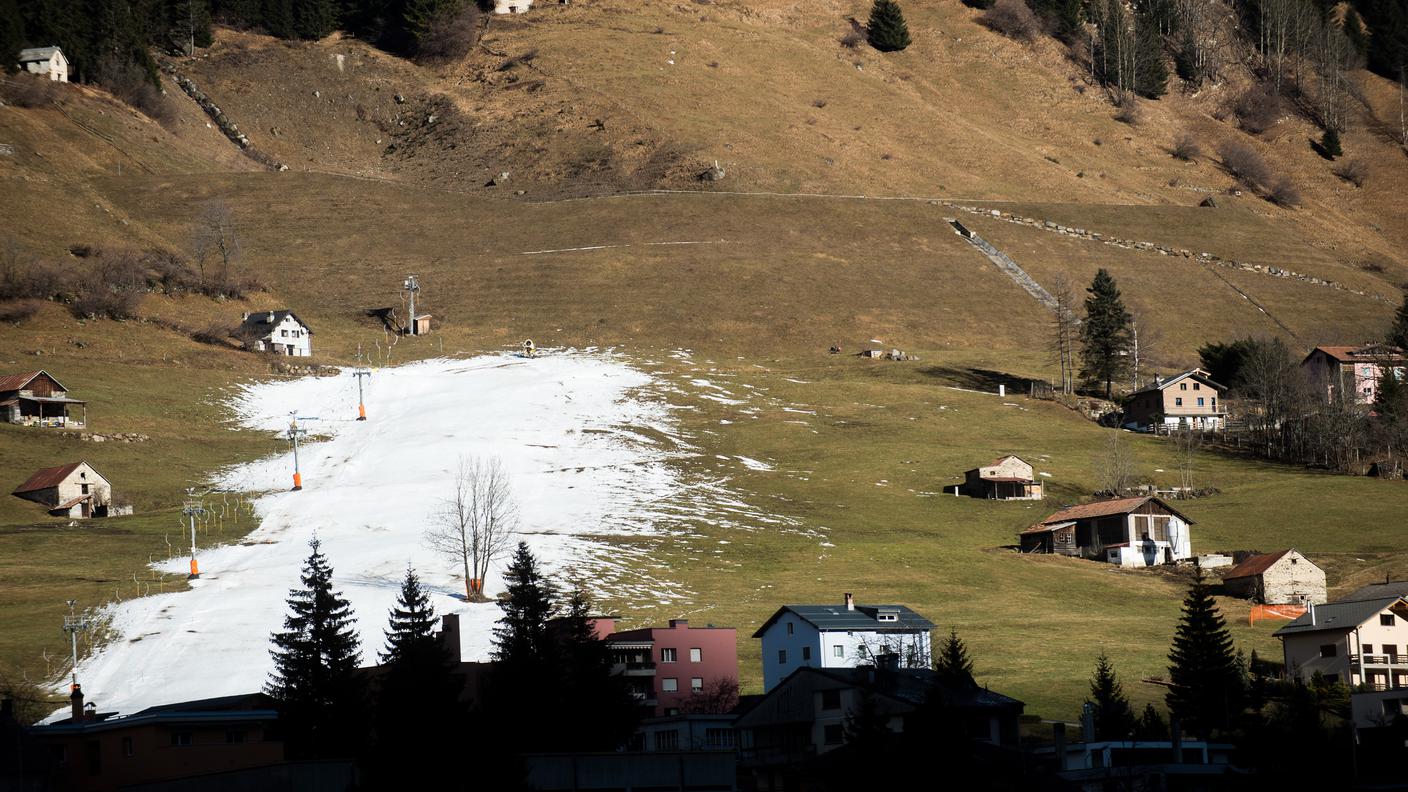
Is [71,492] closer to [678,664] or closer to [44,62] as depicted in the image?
[678,664]

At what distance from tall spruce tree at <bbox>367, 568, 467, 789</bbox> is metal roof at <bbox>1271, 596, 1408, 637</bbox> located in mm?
38105

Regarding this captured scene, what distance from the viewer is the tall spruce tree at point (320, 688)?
48656mm

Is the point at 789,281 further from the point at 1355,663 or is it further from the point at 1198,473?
the point at 1355,663

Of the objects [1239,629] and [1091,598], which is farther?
[1091,598]

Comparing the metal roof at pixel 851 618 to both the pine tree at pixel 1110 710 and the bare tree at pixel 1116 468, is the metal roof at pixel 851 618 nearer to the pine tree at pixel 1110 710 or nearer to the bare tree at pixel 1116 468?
the pine tree at pixel 1110 710

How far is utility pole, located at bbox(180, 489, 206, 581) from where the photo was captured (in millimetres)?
85938

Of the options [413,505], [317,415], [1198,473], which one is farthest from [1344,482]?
[317,415]

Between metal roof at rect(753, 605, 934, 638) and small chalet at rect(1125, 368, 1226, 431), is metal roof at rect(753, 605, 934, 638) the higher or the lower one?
the lower one

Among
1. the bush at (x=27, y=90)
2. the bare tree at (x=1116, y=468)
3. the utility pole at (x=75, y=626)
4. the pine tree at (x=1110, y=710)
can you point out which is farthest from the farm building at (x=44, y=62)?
the pine tree at (x=1110, y=710)

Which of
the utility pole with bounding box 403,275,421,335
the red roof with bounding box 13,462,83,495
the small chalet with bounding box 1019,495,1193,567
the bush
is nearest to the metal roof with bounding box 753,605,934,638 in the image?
the small chalet with bounding box 1019,495,1193,567

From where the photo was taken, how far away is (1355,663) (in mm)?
68000

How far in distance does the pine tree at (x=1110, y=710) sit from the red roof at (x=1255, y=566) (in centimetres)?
2473

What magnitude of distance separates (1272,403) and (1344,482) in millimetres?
15969

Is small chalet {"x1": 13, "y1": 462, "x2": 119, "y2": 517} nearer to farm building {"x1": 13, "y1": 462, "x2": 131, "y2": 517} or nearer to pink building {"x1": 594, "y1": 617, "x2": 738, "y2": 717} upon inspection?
farm building {"x1": 13, "y1": 462, "x2": 131, "y2": 517}
